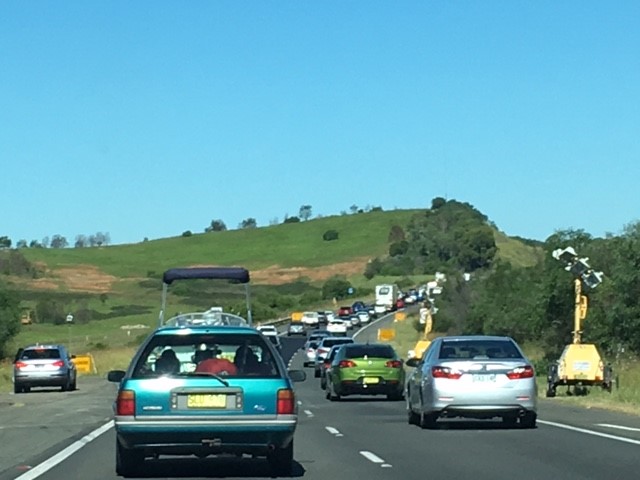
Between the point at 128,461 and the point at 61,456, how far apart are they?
366cm

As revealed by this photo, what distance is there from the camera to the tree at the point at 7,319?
84131 millimetres

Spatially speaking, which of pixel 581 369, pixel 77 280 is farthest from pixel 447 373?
pixel 77 280

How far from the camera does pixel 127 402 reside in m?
15.4

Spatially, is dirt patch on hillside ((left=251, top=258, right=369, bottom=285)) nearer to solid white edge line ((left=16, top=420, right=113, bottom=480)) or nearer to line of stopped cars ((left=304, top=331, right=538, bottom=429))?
solid white edge line ((left=16, top=420, right=113, bottom=480))

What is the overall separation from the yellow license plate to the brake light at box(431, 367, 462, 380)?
331 inches

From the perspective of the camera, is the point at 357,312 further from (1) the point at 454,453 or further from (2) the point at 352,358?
(1) the point at 454,453

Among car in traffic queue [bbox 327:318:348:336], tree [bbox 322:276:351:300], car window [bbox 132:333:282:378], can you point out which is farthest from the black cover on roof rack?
tree [bbox 322:276:351:300]

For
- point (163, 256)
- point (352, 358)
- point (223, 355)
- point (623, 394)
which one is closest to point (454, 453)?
point (223, 355)

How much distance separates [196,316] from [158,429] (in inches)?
737

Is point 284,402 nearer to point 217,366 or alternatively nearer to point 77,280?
point 217,366

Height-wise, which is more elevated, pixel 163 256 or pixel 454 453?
pixel 163 256

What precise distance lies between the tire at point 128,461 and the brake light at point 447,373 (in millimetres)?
7766

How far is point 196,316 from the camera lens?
3409 centimetres

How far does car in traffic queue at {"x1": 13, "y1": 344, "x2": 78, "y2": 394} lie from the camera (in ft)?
148
